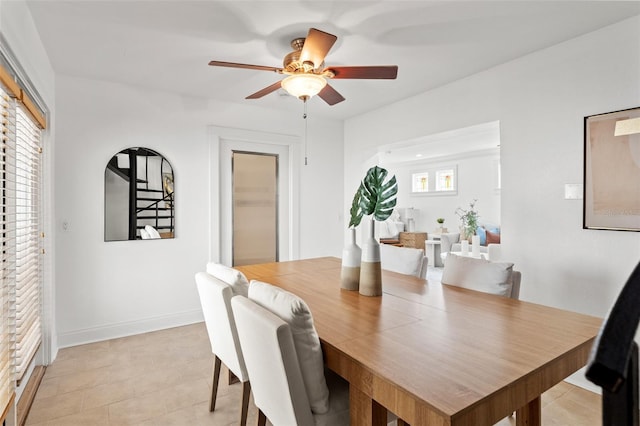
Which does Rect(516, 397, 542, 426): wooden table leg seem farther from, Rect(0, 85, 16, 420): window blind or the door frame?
the door frame

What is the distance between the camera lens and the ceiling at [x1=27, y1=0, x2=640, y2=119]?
6.71ft

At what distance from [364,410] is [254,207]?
317cm

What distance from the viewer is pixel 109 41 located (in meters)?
2.46

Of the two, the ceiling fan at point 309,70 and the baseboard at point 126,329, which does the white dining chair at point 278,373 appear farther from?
the baseboard at point 126,329

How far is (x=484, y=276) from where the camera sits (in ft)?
6.70

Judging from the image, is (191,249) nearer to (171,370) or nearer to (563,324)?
(171,370)

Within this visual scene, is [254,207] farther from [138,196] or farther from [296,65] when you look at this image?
[296,65]

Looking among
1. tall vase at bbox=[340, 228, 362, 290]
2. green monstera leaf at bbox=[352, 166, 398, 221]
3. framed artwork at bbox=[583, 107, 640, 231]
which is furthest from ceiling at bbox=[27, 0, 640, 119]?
tall vase at bbox=[340, 228, 362, 290]

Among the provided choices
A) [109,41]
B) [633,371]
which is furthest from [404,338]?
[109,41]

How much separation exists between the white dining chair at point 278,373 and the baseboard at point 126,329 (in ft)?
8.05

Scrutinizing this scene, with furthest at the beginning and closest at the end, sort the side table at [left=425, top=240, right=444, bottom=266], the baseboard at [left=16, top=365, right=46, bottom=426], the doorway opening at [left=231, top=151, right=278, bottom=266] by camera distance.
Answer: the side table at [left=425, top=240, right=444, bottom=266], the doorway opening at [left=231, top=151, right=278, bottom=266], the baseboard at [left=16, top=365, right=46, bottom=426]

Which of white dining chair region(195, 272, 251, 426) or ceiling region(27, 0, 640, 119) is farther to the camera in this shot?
ceiling region(27, 0, 640, 119)

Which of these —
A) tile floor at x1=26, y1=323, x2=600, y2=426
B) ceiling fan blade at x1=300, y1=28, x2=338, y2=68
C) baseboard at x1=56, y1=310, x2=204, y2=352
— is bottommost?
tile floor at x1=26, y1=323, x2=600, y2=426

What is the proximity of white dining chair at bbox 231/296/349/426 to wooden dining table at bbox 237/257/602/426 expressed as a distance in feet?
0.46
